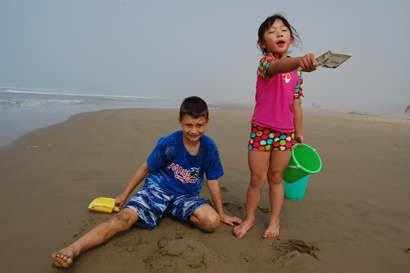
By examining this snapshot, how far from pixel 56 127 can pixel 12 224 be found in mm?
3972

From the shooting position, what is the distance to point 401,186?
297 centimetres

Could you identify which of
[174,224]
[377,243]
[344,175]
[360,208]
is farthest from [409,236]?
[174,224]

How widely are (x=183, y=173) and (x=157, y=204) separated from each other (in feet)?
1.10

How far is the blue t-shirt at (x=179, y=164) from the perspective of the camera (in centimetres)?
209

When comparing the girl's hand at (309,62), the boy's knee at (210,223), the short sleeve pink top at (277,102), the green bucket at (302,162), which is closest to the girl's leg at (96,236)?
the boy's knee at (210,223)

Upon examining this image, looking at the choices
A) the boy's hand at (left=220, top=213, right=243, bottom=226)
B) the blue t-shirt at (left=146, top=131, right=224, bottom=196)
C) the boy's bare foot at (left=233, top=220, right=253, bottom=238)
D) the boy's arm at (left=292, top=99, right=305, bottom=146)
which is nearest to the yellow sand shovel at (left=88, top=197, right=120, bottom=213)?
the blue t-shirt at (left=146, top=131, right=224, bottom=196)

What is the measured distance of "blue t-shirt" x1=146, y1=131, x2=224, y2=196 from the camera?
2.09m

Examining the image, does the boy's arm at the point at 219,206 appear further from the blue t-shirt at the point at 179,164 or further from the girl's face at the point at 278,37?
the girl's face at the point at 278,37

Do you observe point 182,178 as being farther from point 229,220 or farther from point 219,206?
point 229,220

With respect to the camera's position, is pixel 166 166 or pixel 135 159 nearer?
pixel 166 166

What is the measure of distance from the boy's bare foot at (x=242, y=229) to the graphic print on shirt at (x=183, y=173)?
56 centimetres

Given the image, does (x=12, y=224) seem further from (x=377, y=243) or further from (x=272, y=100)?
(x=377, y=243)

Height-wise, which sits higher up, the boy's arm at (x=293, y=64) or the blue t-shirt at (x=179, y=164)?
the boy's arm at (x=293, y=64)

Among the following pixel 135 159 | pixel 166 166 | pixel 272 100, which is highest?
pixel 272 100
